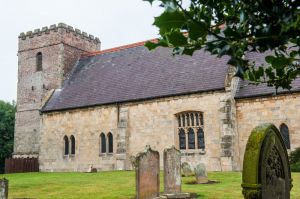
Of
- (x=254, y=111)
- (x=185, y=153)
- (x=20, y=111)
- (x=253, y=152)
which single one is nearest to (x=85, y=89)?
(x=20, y=111)

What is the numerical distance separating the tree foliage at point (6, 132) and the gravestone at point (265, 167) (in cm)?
3448

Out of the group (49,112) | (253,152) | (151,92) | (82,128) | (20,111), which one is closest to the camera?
(253,152)

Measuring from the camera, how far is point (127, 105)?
23.0 metres

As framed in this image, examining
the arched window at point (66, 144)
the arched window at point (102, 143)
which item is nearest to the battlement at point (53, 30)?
the arched window at point (66, 144)

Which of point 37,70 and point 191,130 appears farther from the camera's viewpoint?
point 37,70

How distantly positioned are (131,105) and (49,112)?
7527 millimetres

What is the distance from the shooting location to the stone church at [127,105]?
19.0 meters

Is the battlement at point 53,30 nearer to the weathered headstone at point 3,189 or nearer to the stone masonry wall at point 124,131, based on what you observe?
the stone masonry wall at point 124,131

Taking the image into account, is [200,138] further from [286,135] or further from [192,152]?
[286,135]

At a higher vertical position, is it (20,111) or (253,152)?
(20,111)

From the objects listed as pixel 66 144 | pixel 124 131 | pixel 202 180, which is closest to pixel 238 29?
pixel 202 180

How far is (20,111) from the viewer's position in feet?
98.4

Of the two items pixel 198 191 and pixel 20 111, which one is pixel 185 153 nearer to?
pixel 198 191

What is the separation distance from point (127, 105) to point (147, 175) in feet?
39.7
